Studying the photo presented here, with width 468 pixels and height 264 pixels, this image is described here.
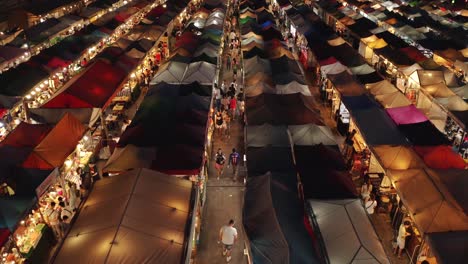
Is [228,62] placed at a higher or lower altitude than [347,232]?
lower

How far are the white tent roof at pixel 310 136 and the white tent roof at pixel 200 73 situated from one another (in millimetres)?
5039

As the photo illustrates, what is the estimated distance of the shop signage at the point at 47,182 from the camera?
31.5 ft

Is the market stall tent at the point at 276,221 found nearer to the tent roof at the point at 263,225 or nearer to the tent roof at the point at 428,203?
the tent roof at the point at 263,225

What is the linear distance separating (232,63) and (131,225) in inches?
629

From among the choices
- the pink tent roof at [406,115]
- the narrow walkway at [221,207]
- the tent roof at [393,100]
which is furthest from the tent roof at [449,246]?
the tent roof at [393,100]

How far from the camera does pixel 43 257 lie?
9.41 m

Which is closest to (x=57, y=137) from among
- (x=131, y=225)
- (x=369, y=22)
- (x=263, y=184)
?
(x=131, y=225)

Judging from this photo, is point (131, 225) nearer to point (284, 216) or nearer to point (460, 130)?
point (284, 216)

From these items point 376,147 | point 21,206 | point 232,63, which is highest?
point 21,206

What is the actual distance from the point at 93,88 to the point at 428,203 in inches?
451

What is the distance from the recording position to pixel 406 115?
549 inches

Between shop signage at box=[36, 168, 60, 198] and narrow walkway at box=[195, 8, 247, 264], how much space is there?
379 cm

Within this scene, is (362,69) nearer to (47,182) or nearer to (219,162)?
(219,162)

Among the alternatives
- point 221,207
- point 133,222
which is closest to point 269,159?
point 221,207
